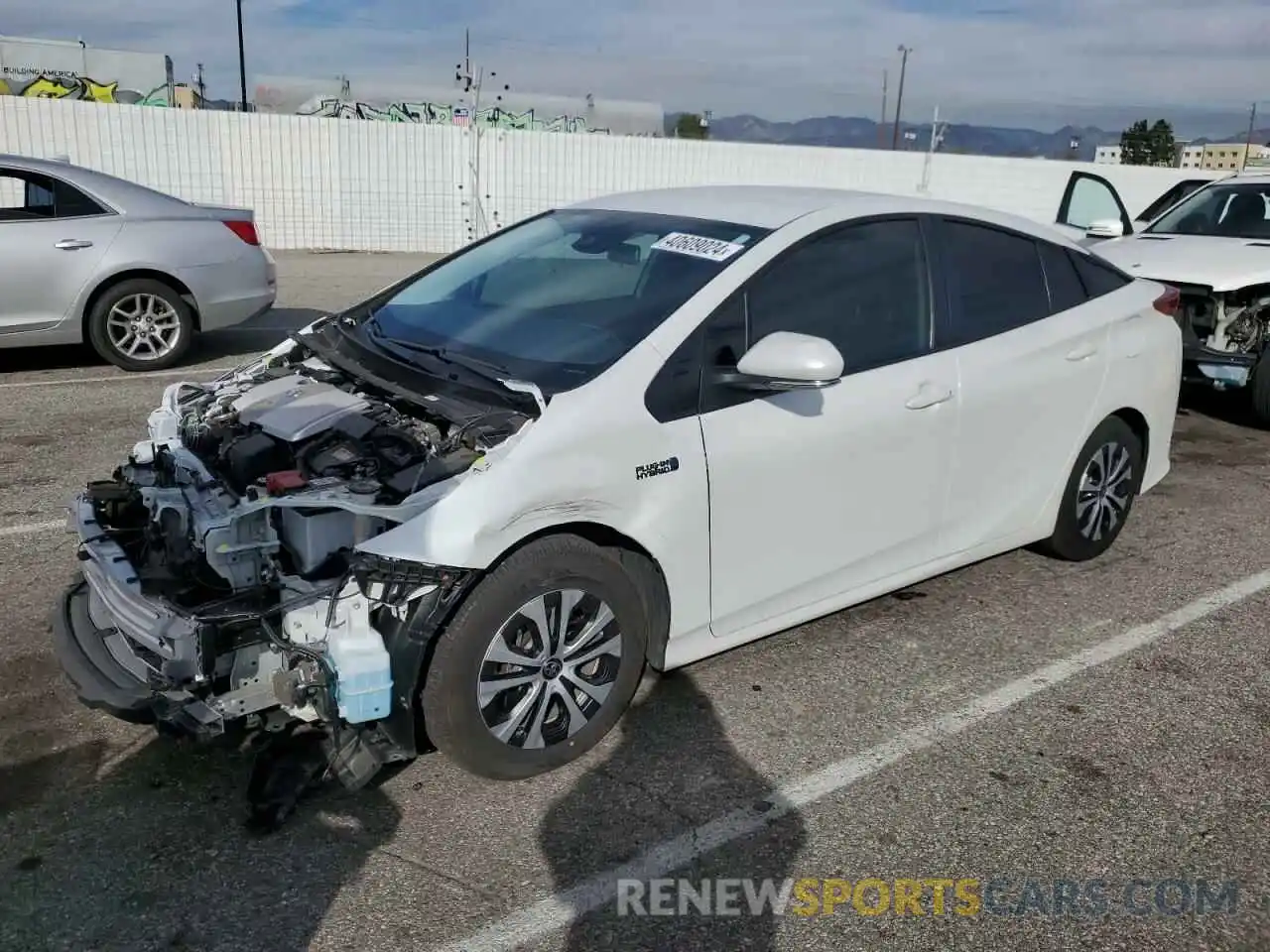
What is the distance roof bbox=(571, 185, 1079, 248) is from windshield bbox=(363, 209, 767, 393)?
94 mm

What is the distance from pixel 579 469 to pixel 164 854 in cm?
150

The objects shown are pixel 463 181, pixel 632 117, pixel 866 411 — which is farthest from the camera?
pixel 632 117

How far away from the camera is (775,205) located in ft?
13.1

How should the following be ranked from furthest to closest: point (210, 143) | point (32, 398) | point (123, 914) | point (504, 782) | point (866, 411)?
point (210, 143) < point (32, 398) < point (866, 411) < point (504, 782) < point (123, 914)

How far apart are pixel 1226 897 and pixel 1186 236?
692cm

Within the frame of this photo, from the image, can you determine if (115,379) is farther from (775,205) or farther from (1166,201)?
(1166,201)

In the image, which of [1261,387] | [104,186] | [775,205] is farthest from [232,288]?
[1261,387]

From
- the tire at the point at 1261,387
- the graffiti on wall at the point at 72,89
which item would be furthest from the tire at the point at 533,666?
the graffiti on wall at the point at 72,89

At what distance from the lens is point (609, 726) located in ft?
11.1

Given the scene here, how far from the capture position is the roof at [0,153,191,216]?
8039 mm

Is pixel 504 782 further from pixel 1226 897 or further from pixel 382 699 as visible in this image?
pixel 1226 897

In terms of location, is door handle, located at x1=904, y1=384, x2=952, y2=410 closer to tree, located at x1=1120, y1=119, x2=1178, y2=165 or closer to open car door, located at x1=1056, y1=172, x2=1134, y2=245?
open car door, located at x1=1056, y1=172, x2=1134, y2=245

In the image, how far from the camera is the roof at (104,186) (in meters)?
8.04

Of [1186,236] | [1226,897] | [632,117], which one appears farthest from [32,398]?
[632,117]
